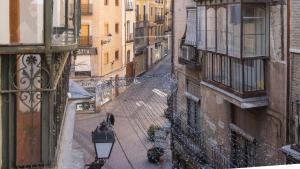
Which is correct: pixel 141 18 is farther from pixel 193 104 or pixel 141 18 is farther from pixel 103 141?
pixel 103 141

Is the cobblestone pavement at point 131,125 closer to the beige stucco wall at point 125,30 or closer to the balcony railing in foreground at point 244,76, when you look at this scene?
the beige stucco wall at point 125,30

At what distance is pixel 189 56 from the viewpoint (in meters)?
12.7

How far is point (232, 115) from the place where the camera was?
10398 mm

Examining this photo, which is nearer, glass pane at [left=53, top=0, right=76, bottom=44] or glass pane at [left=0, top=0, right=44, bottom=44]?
glass pane at [left=0, top=0, right=44, bottom=44]

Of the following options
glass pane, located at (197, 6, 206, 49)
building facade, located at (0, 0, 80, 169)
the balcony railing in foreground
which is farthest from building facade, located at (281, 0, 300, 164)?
building facade, located at (0, 0, 80, 169)

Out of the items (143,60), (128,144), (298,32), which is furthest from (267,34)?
(143,60)

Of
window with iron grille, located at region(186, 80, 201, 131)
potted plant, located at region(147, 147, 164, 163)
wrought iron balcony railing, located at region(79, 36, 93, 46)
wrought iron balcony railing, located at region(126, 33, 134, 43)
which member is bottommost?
potted plant, located at region(147, 147, 164, 163)

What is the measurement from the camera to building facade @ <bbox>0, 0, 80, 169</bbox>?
3.71 metres

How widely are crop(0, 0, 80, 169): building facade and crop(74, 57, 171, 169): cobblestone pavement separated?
38.9ft

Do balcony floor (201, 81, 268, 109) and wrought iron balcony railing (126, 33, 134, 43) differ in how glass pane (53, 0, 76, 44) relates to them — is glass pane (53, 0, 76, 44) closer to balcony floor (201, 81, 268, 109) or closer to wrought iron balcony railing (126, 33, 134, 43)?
balcony floor (201, 81, 268, 109)

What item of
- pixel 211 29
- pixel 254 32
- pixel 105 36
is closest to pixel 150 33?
pixel 105 36

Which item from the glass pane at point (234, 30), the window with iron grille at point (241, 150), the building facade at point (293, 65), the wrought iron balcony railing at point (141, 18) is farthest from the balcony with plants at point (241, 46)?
the wrought iron balcony railing at point (141, 18)

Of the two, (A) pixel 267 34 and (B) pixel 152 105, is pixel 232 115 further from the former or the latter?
(B) pixel 152 105

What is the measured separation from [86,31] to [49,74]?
26.0 meters
